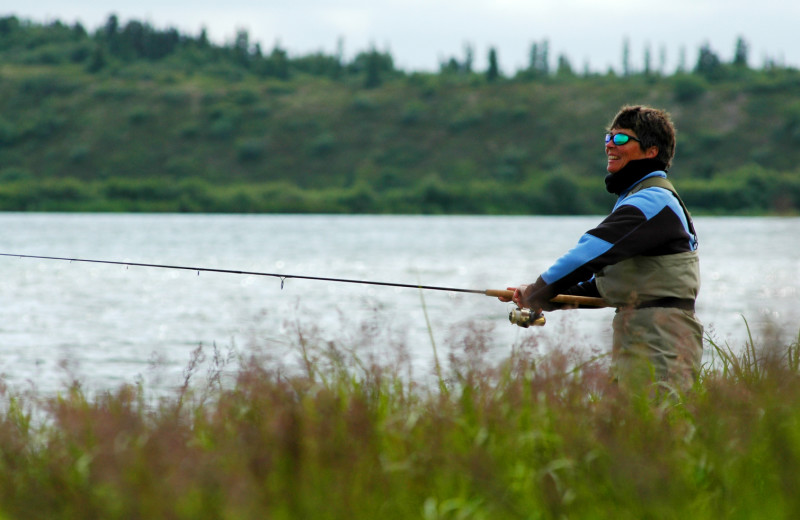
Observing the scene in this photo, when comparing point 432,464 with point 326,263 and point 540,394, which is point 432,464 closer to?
point 540,394

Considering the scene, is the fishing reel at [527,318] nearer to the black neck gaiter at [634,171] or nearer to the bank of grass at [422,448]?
the bank of grass at [422,448]

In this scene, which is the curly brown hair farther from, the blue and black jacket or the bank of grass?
the bank of grass

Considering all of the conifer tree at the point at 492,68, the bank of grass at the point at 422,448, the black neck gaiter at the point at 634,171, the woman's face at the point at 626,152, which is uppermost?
the conifer tree at the point at 492,68

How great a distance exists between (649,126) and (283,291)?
18.8 m

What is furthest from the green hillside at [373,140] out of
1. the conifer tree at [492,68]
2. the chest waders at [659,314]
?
the chest waders at [659,314]

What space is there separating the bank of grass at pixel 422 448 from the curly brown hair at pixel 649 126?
3.22 feet

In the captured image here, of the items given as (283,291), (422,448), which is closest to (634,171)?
(422,448)

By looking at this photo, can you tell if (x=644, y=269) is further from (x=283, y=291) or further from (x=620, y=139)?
(x=283, y=291)

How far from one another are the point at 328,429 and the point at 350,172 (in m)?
81.5

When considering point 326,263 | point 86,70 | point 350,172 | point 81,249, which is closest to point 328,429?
point 326,263

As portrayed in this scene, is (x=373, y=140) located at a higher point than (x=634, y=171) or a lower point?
higher

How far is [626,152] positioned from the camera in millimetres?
4605

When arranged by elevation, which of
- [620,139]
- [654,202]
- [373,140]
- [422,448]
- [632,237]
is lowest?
[422,448]

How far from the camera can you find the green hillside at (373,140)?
249 ft
